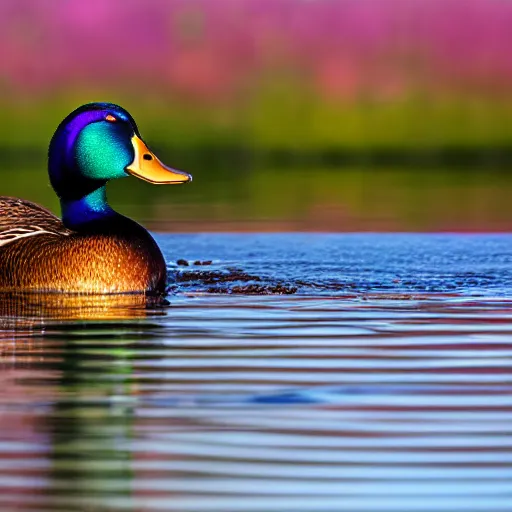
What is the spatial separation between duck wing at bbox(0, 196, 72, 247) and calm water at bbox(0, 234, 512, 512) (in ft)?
2.16

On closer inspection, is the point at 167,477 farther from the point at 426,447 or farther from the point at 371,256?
the point at 371,256

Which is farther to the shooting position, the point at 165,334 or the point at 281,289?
the point at 281,289

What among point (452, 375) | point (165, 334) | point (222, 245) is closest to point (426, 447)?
point (452, 375)

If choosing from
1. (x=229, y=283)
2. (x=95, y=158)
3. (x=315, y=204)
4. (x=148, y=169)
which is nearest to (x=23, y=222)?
(x=95, y=158)

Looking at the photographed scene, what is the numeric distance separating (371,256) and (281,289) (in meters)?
2.55

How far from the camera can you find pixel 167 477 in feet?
19.8

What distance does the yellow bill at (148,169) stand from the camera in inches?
484

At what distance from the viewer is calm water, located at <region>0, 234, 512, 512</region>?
589cm

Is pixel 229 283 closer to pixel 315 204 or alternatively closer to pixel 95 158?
pixel 95 158

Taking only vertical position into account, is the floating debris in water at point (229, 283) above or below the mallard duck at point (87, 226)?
below

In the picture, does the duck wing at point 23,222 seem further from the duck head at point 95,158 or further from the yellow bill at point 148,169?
the yellow bill at point 148,169

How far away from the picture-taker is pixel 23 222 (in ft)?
39.4

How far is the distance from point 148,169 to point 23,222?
3.22 feet

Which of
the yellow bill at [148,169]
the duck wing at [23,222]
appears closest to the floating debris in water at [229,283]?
the yellow bill at [148,169]
